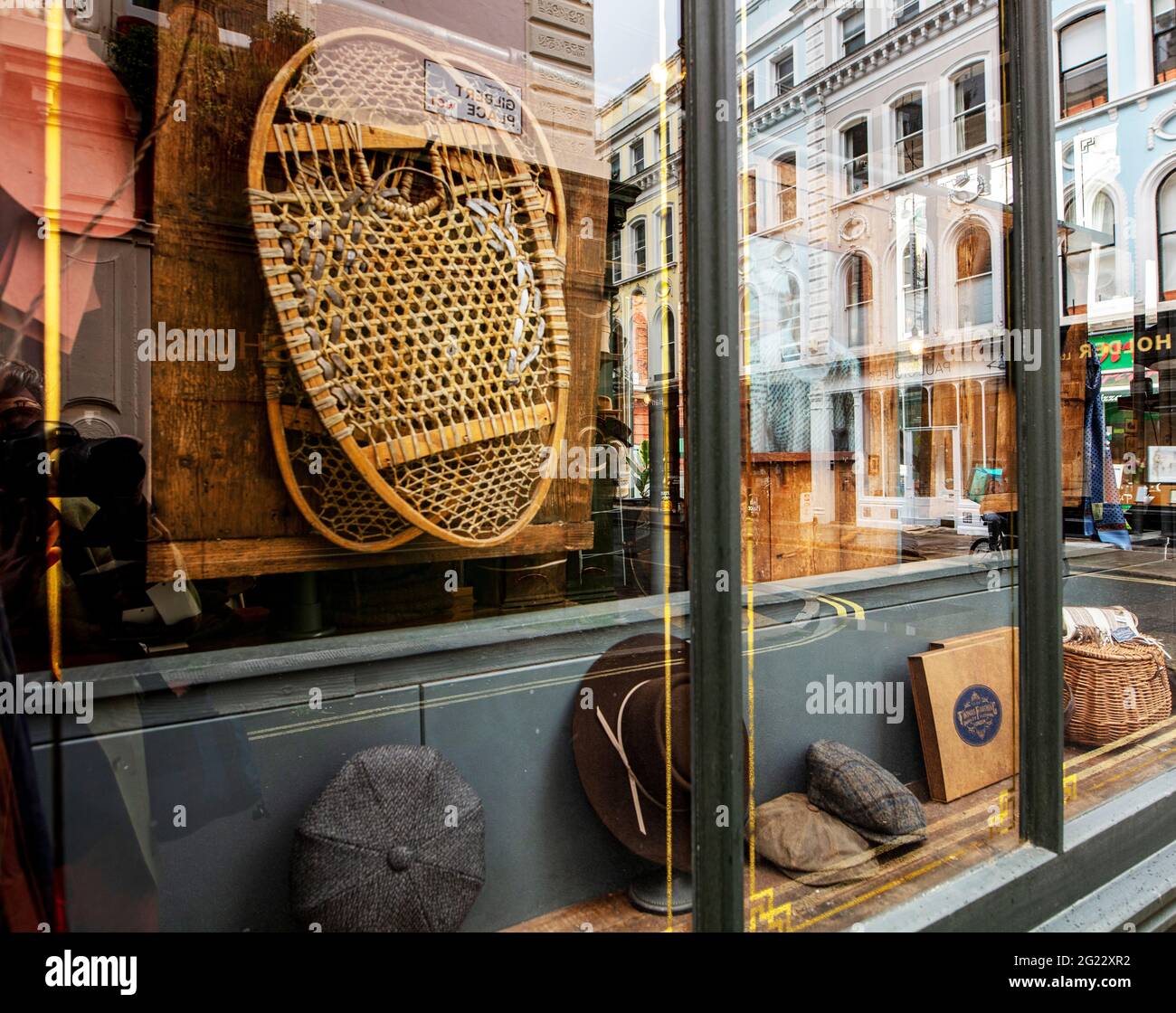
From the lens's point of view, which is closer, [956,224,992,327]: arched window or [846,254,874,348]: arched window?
[956,224,992,327]: arched window

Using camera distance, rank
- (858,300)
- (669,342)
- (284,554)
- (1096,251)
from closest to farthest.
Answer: (284,554) → (669,342) → (858,300) → (1096,251)

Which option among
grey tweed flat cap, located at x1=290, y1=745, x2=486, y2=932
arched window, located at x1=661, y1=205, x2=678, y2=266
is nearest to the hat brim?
grey tweed flat cap, located at x1=290, y1=745, x2=486, y2=932

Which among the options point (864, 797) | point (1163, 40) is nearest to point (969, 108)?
point (1163, 40)

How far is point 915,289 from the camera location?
4379 mm

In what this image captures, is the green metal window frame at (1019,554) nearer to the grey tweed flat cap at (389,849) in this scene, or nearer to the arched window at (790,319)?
the grey tweed flat cap at (389,849)

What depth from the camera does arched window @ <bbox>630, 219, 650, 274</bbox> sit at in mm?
2301

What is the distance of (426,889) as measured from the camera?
1.63 m

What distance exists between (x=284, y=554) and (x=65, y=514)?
1.66ft

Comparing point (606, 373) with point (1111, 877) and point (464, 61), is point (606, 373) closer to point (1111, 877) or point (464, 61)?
point (464, 61)

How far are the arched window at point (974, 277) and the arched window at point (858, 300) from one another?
509mm

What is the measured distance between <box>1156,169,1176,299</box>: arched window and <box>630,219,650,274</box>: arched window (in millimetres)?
5532

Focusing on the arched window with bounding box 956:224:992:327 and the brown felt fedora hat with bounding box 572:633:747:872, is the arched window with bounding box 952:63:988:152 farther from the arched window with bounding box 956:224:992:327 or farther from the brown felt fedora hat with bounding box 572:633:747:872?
the brown felt fedora hat with bounding box 572:633:747:872
